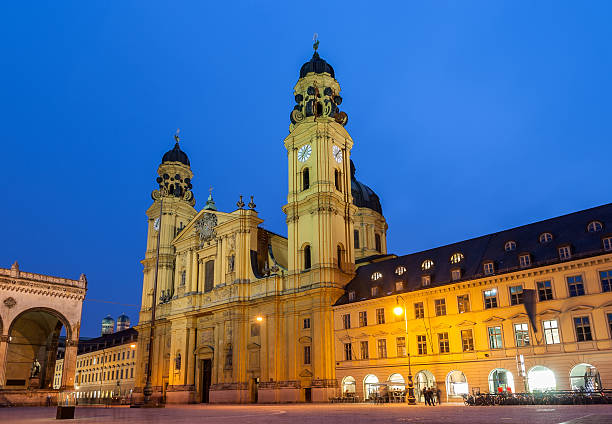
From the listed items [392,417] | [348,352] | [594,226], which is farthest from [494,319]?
[392,417]

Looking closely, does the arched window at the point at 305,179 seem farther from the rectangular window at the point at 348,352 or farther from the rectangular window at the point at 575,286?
the rectangular window at the point at 575,286

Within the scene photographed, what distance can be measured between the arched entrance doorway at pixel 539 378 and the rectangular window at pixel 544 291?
16.1 feet

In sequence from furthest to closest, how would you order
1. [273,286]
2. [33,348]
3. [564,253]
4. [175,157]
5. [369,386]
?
[175,157] < [273,286] < [33,348] < [369,386] < [564,253]

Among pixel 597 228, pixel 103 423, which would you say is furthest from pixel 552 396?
pixel 103 423

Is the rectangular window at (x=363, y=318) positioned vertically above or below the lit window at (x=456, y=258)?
below

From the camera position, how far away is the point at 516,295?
39656mm

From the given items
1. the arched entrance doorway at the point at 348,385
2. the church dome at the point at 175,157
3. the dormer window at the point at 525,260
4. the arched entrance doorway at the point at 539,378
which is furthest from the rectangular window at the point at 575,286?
the church dome at the point at 175,157

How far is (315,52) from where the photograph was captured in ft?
219

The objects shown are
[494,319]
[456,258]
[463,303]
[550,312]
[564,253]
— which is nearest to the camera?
[550,312]

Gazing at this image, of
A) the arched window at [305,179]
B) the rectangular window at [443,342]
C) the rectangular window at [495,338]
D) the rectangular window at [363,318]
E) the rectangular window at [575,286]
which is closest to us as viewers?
the rectangular window at [575,286]

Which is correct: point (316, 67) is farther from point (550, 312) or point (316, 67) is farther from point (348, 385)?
point (550, 312)

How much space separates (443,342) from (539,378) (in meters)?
7.77

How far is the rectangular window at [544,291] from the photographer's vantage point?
37.9m

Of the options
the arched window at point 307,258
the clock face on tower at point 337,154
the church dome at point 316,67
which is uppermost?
the church dome at point 316,67
